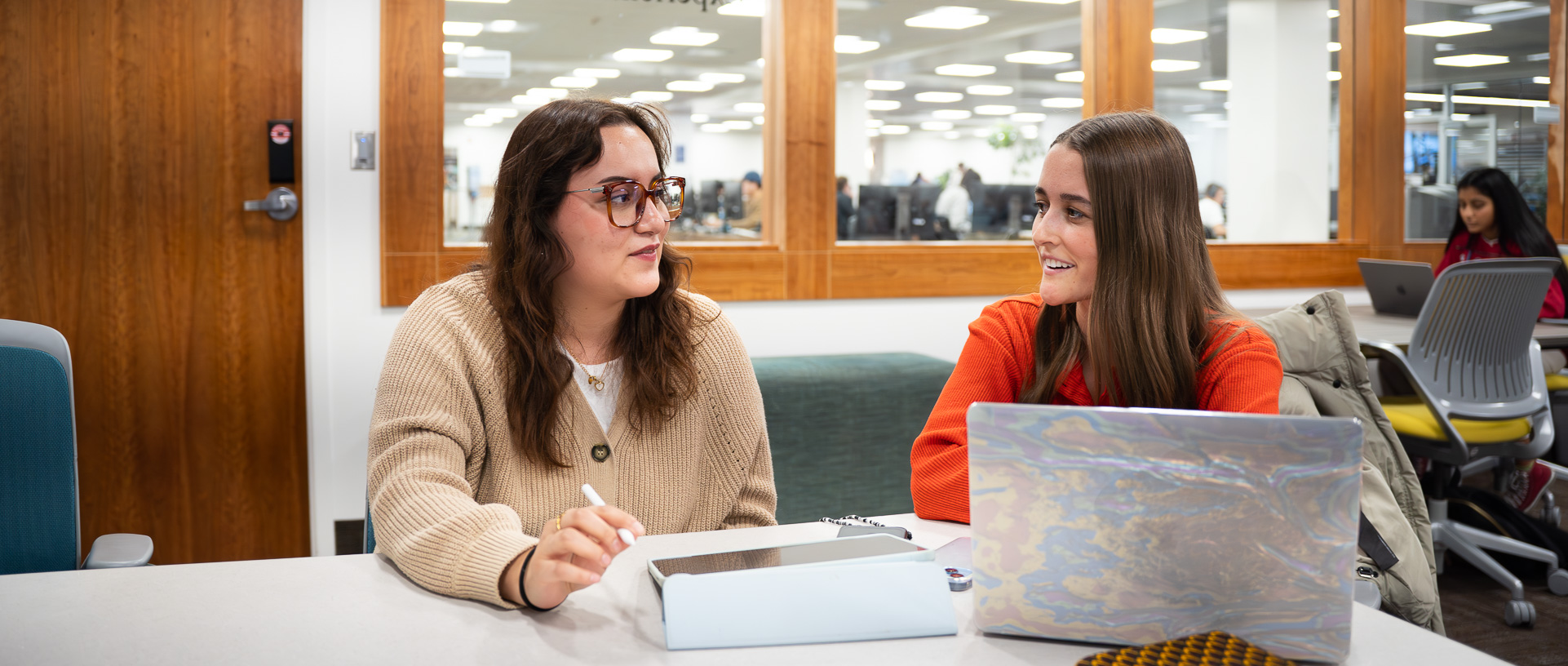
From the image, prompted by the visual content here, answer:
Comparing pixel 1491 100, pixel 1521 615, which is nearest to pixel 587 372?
pixel 1521 615

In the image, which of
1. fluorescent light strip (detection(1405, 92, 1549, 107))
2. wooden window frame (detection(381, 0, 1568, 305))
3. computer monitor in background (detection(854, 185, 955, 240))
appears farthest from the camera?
fluorescent light strip (detection(1405, 92, 1549, 107))

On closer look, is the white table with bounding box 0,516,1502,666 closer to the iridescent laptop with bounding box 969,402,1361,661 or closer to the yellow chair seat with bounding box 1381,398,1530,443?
the iridescent laptop with bounding box 969,402,1361,661

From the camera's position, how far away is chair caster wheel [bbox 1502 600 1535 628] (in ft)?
9.54

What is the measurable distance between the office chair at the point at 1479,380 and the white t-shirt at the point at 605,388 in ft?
8.26

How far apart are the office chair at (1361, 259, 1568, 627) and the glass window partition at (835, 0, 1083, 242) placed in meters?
1.52

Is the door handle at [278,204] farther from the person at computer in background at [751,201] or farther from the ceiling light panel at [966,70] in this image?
the ceiling light panel at [966,70]

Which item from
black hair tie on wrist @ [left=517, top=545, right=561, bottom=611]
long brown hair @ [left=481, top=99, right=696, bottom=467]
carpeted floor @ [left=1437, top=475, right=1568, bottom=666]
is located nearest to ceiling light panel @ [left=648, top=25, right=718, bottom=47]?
long brown hair @ [left=481, top=99, right=696, bottom=467]

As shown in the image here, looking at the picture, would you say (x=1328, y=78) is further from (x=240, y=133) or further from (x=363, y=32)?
(x=240, y=133)

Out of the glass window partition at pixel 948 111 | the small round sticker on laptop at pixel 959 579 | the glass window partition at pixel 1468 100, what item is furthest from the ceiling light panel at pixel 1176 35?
the small round sticker on laptop at pixel 959 579

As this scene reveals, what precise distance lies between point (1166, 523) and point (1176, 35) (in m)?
4.15

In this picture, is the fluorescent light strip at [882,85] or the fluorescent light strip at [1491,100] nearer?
the fluorescent light strip at [882,85]

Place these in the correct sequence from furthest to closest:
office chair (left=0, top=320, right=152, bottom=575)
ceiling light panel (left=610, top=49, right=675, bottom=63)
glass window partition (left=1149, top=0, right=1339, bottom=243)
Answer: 1. glass window partition (left=1149, top=0, right=1339, bottom=243)
2. ceiling light panel (left=610, top=49, right=675, bottom=63)
3. office chair (left=0, top=320, right=152, bottom=575)

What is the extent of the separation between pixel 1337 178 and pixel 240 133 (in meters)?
4.32

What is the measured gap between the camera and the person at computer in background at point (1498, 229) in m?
4.12
